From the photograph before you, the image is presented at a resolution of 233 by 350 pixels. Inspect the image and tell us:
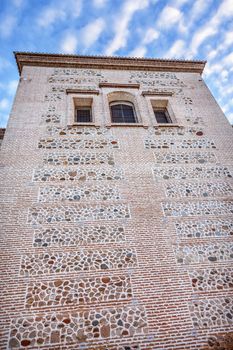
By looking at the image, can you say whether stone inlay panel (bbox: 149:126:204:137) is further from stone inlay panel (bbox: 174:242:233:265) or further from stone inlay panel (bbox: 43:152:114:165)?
stone inlay panel (bbox: 174:242:233:265)

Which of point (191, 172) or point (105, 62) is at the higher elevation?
point (105, 62)

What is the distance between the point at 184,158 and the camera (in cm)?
589

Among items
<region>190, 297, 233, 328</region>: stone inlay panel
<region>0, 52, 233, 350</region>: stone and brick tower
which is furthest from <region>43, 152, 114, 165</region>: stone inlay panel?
<region>190, 297, 233, 328</region>: stone inlay panel

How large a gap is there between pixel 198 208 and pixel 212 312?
6.34 ft

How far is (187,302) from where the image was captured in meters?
3.76

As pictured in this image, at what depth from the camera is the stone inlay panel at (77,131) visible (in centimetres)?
609

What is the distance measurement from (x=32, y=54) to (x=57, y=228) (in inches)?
267

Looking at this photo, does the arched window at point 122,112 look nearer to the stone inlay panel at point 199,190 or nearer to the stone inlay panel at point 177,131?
the stone inlay panel at point 177,131

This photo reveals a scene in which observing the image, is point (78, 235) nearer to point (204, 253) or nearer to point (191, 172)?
point (204, 253)

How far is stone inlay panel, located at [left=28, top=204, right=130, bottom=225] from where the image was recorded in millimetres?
4531

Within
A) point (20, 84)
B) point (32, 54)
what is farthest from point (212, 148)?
point (32, 54)

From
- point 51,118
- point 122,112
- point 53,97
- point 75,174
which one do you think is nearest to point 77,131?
point 51,118

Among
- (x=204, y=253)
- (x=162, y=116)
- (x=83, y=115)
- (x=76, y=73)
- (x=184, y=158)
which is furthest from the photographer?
(x=76, y=73)

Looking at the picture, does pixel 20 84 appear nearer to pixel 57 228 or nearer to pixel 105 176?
pixel 105 176
